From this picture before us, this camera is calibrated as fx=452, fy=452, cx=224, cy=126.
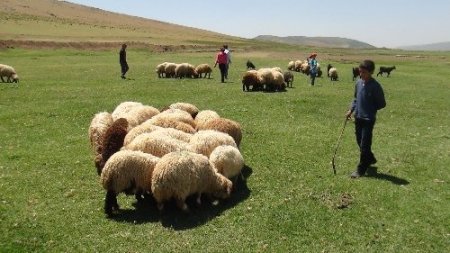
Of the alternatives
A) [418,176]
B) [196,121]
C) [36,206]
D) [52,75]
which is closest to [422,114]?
[418,176]

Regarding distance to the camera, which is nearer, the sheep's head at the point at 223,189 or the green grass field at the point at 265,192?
the green grass field at the point at 265,192

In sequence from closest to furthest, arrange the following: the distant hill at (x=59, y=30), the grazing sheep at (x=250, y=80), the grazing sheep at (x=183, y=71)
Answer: the grazing sheep at (x=250, y=80)
the grazing sheep at (x=183, y=71)
the distant hill at (x=59, y=30)

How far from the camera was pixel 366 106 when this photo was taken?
1245cm

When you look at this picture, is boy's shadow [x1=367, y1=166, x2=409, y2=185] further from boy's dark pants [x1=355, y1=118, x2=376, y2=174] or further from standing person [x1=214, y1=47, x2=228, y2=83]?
standing person [x1=214, y1=47, x2=228, y2=83]

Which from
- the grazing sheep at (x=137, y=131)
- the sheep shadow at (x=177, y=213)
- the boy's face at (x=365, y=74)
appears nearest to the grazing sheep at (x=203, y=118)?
the grazing sheep at (x=137, y=131)

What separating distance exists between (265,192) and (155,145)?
3.05m

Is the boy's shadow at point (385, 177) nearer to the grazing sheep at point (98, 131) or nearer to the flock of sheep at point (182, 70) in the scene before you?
the grazing sheep at point (98, 131)

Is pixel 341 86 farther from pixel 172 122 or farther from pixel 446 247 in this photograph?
pixel 446 247

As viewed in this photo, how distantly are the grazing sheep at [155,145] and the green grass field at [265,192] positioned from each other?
50.2 inches

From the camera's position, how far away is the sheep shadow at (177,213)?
9898mm

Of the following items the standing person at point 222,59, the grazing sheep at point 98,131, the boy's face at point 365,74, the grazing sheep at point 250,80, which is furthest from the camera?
the standing person at point 222,59

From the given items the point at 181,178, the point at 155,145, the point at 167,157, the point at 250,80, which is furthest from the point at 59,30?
the point at 181,178

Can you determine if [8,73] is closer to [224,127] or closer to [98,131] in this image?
[98,131]

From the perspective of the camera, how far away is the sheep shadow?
32.5 feet
